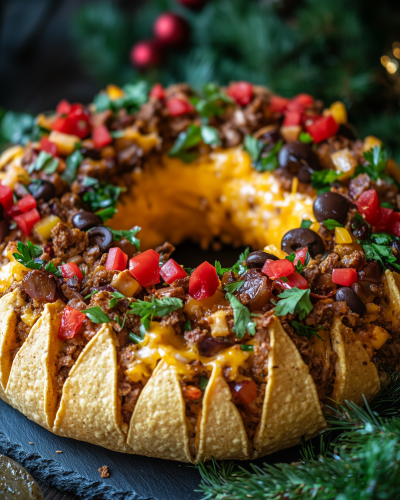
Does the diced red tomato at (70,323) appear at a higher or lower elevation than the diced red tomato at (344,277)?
higher

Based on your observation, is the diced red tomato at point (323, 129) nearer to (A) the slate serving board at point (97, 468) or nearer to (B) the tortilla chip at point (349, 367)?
(B) the tortilla chip at point (349, 367)

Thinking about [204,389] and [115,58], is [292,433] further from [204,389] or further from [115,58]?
[115,58]

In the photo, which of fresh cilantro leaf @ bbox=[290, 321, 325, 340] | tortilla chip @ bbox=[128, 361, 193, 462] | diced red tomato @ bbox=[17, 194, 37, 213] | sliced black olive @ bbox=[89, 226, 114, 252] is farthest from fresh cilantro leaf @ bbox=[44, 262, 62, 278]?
fresh cilantro leaf @ bbox=[290, 321, 325, 340]

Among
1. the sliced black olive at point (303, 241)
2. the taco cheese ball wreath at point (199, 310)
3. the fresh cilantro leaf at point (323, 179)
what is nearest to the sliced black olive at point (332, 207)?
the taco cheese ball wreath at point (199, 310)

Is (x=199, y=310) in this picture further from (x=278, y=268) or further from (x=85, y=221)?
(x=85, y=221)

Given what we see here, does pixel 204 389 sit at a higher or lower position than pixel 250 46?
lower

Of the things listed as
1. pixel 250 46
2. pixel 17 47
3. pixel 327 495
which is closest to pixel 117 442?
pixel 327 495

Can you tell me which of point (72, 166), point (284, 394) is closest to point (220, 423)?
point (284, 394)
